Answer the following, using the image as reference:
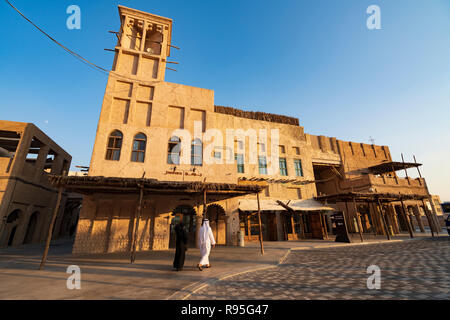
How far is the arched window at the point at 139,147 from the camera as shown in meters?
13.1

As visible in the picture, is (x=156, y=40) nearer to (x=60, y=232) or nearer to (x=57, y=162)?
(x=57, y=162)

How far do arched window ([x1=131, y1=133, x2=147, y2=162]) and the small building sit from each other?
10.2 m

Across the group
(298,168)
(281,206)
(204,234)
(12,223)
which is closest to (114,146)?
(204,234)

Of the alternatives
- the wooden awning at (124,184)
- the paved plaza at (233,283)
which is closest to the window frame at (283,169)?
the wooden awning at (124,184)

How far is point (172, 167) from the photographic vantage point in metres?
13.2

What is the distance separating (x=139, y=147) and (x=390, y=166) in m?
28.4

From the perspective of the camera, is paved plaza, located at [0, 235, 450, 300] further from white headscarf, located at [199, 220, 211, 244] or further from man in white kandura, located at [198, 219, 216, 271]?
white headscarf, located at [199, 220, 211, 244]

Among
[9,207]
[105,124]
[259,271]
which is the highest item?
[105,124]

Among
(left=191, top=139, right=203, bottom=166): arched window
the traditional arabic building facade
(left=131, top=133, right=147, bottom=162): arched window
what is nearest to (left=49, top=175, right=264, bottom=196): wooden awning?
the traditional arabic building facade

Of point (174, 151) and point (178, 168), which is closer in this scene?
point (178, 168)

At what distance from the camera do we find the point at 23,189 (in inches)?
623

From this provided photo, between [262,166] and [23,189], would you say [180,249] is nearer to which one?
[262,166]

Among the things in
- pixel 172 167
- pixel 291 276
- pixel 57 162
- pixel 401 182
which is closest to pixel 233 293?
pixel 291 276

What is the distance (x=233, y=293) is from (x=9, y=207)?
19.2 meters
